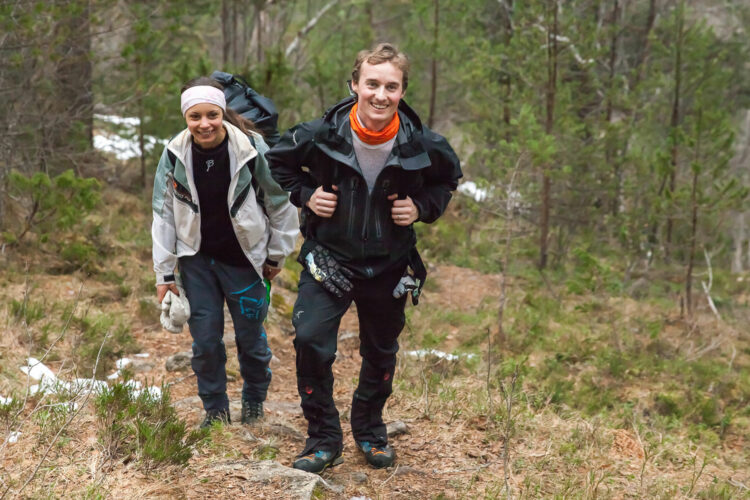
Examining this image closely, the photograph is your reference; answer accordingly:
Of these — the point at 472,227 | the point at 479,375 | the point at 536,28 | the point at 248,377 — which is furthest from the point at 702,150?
the point at 248,377

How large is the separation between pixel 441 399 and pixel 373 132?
236 centimetres

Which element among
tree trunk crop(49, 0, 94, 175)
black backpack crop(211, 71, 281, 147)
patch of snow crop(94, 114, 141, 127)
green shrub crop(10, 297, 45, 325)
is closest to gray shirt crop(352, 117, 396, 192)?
black backpack crop(211, 71, 281, 147)

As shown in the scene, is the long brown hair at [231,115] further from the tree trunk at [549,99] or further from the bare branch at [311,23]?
the bare branch at [311,23]

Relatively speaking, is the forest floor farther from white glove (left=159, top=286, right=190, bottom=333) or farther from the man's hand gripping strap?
the man's hand gripping strap

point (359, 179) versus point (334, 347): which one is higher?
point (359, 179)

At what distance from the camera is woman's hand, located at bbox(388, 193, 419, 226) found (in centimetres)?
371

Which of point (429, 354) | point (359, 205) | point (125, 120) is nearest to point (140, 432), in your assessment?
point (359, 205)

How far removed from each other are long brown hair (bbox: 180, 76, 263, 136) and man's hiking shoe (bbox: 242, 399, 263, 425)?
1.72 meters

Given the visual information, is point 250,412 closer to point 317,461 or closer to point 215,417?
point 215,417

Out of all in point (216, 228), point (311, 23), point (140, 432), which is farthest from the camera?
point (311, 23)

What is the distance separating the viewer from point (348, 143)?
12.1 feet

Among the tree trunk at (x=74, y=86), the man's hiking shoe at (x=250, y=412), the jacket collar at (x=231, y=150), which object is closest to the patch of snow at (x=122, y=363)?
the man's hiking shoe at (x=250, y=412)

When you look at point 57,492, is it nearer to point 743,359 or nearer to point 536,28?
point 743,359

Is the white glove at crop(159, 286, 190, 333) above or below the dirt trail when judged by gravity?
above
